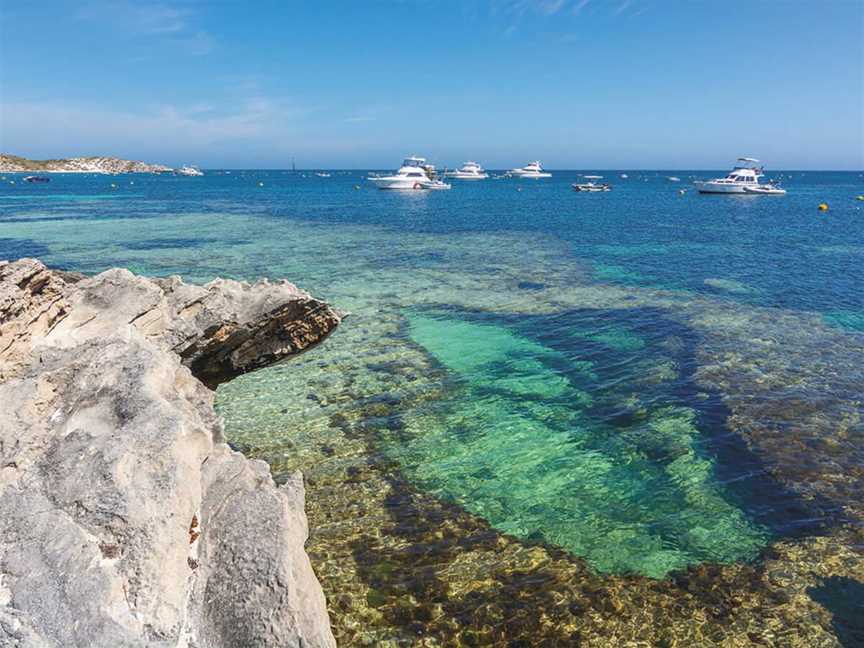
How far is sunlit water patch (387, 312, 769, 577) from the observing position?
35.1 ft

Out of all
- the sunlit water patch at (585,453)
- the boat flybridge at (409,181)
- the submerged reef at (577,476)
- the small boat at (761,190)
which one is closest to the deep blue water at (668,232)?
the small boat at (761,190)

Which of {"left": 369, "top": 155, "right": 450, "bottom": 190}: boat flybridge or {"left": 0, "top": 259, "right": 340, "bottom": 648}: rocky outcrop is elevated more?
{"left": 369, "top": 155, "right": 450, "bottom": 190}: boat flybridge

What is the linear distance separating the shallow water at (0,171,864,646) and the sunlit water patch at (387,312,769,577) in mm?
62

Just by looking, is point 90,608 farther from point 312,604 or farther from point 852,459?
point 852,459

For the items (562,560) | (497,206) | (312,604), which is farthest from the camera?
(497,206)

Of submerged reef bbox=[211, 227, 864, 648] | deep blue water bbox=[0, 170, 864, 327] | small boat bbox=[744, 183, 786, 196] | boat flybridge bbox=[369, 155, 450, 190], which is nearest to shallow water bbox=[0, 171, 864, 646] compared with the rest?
submerged reef bbox=[211, 227, 864, 648]

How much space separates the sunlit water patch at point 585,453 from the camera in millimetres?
10688

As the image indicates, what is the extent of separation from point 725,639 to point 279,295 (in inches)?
551

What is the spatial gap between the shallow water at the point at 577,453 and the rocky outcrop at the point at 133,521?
227 centimetres

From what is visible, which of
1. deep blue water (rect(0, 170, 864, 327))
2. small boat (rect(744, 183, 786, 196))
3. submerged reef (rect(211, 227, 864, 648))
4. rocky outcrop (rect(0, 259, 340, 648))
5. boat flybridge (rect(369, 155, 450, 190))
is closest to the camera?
rocky outcrop (rect(0, 259, 340, 648))

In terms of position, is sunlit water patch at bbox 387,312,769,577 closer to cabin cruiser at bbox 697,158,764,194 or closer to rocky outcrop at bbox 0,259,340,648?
rocky outcrop at bbox 0,259,340,648

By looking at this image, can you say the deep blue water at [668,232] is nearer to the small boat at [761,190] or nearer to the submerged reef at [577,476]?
the small boat at [761,190]

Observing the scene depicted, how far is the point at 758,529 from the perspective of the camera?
429 inches

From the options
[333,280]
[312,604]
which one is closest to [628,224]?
[333,280]
